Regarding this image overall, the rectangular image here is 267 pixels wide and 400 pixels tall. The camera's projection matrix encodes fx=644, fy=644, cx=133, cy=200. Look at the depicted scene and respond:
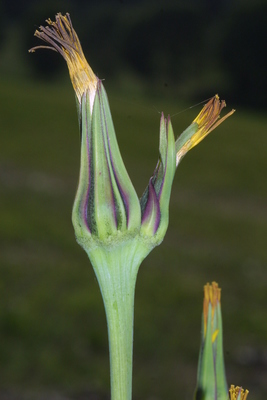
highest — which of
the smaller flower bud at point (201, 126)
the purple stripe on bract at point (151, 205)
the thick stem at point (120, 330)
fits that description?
the smaller flower bud at point (201, 126)

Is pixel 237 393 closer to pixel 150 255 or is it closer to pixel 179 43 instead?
pixel 150 255

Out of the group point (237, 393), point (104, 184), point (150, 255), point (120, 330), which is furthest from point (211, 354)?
point (150, 255)

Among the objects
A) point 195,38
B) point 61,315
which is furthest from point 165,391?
point 195,38

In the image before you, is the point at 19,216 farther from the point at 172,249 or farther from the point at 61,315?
the point at 61,315

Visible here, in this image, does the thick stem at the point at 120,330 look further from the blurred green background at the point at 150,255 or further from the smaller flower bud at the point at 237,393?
the blurred green background at the point at 150,255

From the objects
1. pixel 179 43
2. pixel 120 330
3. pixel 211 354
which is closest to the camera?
pixel 120 330

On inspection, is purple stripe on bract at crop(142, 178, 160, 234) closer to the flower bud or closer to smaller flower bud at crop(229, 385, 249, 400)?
the flower bud

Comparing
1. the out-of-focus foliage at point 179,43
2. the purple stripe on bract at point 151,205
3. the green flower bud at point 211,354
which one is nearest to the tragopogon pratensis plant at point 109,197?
the purple stripe on bract at point 151,205
